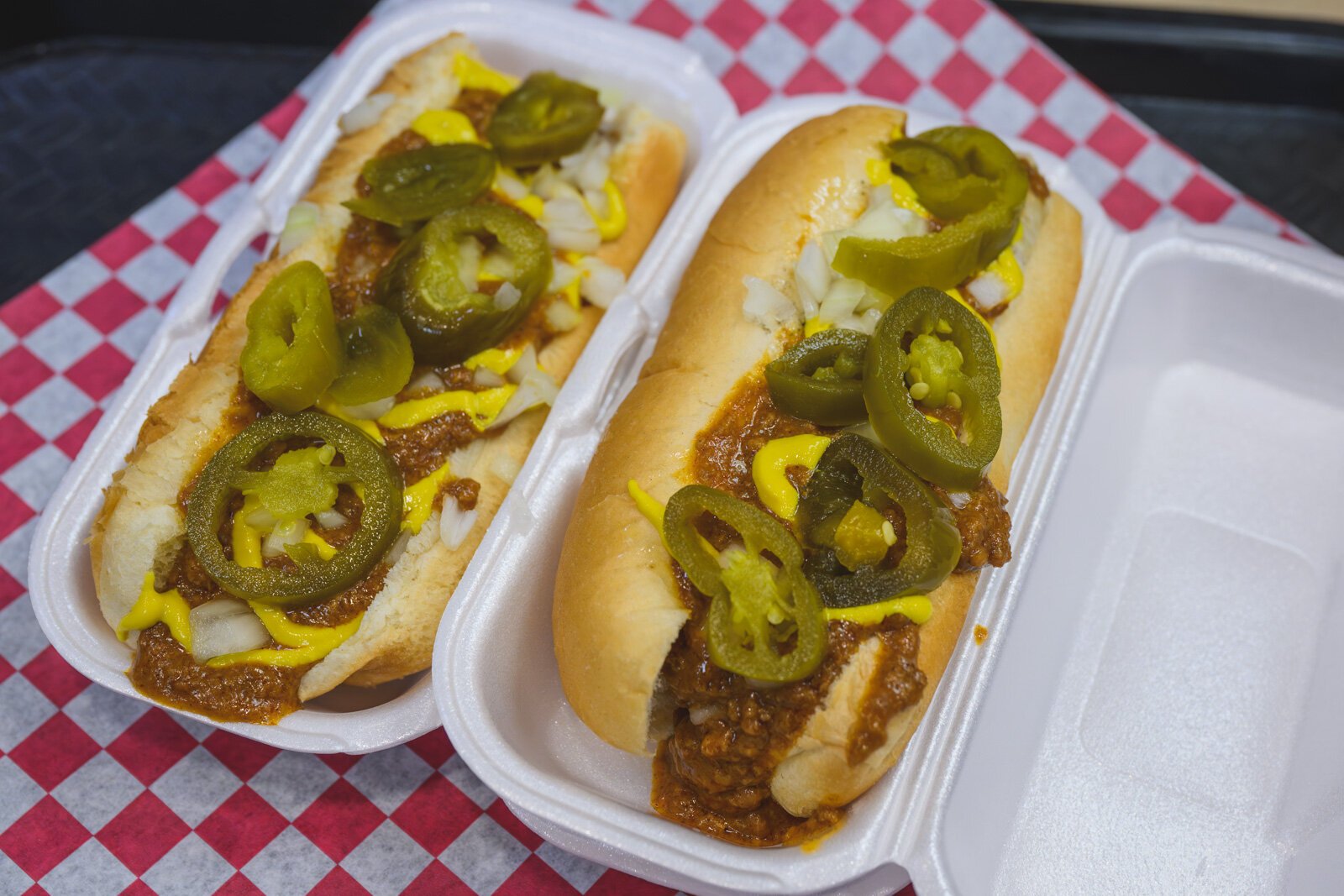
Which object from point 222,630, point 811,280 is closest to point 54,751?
point 222,630

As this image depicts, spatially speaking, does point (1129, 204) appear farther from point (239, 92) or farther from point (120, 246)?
point (120, 246)

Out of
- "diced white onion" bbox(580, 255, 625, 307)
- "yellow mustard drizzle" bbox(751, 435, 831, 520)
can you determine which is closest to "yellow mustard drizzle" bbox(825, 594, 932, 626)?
"yellow mustard drizzle" bbox(751, 435, 831, 520)

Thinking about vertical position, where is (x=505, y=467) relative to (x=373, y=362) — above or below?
below

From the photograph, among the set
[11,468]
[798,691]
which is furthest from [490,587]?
[11,468]

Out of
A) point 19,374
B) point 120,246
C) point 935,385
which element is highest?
point 935,385

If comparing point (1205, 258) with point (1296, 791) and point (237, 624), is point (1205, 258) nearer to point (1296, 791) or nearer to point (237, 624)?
point (1296, 791)

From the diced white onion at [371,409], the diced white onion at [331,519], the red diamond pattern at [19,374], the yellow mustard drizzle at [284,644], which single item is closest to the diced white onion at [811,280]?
the diced white onion at [371,409]

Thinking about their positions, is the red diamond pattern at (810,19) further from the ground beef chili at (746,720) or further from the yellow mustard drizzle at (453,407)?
the ground beef chili at (746,720)
